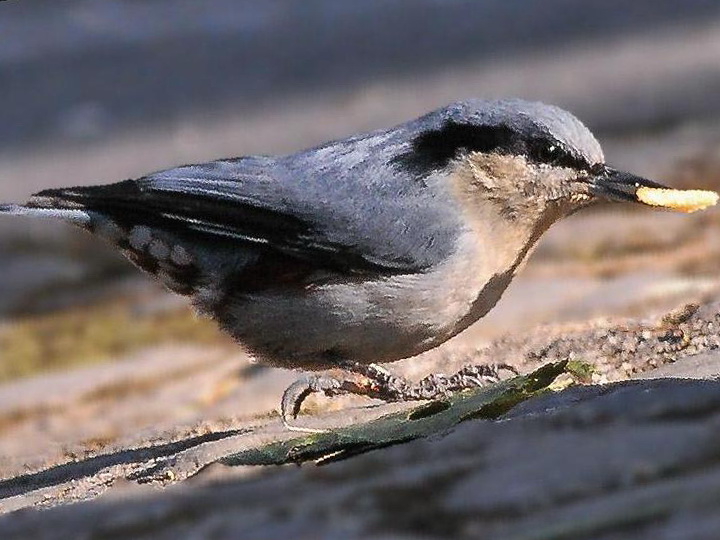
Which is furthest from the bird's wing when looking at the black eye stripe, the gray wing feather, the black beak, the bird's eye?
the black beak

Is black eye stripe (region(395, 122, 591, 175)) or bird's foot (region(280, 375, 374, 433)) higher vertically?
black eye stripe (region(395, 122, 591, 175))

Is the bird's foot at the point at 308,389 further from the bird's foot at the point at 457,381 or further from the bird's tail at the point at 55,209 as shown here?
the bird's tail at the point at 55,209

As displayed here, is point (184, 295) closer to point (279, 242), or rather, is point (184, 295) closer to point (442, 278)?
point (279, 242)

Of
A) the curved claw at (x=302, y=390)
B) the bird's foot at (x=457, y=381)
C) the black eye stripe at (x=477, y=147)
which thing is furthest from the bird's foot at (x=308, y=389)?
the black eye stripe at (x=477, y=147)

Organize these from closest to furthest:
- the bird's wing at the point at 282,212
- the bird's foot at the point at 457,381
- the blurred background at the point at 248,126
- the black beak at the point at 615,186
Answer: the bird's foot at the point at 457,381, the bird's wing at the point at 282,212, the black beak at the point at 615,186, the blurred background at the point at 248,126

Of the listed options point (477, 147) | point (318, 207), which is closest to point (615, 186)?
point (477, 147)

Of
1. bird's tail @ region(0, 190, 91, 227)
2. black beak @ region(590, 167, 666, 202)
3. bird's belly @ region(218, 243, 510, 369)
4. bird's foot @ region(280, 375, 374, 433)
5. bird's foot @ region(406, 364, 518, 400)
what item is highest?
bird's tail @ region(0, 190, 91, 227)

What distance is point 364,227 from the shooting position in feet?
13.4

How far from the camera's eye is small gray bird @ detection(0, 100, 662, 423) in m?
3.99

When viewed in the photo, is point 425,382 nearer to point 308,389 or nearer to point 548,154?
point 308,389

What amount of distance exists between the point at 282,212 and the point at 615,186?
0.92 m

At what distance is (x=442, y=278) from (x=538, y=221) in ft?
1.39

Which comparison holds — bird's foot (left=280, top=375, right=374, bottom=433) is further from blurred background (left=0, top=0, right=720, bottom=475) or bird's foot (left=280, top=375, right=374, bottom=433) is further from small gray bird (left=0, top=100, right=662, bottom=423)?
blurred background (left=0, top=0, right=720, bottom=475)

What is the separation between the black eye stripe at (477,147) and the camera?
4.17 meters
